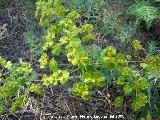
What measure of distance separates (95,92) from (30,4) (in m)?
1.17

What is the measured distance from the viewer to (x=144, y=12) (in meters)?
2.79

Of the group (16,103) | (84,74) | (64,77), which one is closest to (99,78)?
(84,74)

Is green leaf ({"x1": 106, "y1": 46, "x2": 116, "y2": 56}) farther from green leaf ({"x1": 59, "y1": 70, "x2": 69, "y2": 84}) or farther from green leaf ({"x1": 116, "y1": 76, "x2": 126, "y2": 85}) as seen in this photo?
green leaf ({"x1": 59, "y1": 70, "x2": 69, "y2": 84})

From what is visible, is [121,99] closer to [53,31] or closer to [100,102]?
[100,102]

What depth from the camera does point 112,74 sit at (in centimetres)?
216

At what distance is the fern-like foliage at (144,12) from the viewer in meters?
2.75

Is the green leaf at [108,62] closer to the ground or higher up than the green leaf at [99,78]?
higher up

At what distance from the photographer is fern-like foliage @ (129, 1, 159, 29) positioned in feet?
9.03

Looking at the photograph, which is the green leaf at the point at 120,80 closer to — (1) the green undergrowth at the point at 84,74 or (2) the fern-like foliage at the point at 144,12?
(1) the green undergrowth at the point at 84,74

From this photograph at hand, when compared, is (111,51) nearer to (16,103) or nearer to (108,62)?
(108,62)

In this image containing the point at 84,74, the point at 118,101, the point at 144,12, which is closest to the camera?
the point at 84,74

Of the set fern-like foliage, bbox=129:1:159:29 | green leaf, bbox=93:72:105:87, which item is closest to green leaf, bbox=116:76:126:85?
green leaf, bbox=93:72:105:87

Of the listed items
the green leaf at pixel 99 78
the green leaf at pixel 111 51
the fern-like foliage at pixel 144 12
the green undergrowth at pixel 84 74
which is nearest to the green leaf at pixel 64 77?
the green undergrowth at pixel 84 74

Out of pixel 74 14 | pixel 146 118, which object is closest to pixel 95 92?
pixel 146 118
